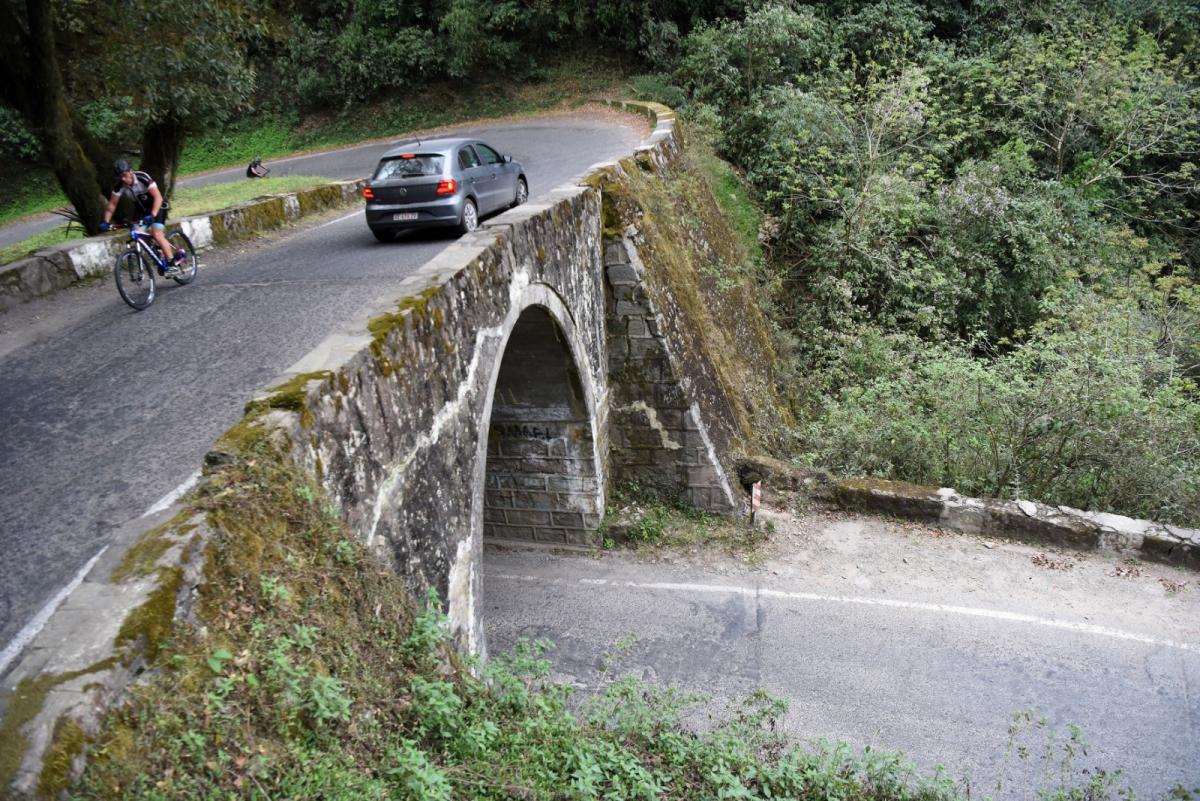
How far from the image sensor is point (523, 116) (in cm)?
2577

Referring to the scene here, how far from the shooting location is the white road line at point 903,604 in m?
8.32

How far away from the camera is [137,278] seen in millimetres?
7996

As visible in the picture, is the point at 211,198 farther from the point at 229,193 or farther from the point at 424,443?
the point at 424,443

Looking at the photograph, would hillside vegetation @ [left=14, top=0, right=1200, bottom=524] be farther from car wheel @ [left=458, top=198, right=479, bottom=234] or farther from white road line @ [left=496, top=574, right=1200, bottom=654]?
car wheel @ [left=458, top=198, right=479, bottom=234]

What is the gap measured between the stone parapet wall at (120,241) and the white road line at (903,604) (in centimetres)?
613

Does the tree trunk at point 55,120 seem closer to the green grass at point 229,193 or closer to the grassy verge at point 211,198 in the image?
the grassy verge at point 211,198

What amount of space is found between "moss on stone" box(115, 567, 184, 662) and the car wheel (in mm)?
8129

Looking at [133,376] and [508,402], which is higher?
[133,376]

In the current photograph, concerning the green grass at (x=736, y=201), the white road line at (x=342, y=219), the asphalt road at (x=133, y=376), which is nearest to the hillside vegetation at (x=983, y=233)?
the green grass at (x=736, y=201)

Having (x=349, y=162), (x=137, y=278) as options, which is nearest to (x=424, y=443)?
(x=137, y=278)

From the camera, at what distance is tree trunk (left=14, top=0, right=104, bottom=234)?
9016 mm

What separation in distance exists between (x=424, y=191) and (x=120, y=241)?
12.1 feet

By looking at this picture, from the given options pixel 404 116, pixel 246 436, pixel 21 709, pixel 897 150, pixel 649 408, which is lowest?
pixel 649 408

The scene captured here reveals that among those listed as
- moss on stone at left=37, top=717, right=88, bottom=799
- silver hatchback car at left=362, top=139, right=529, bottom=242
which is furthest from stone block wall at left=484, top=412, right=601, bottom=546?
moss on stone at left=37, top=717, right=88, bottom=799
